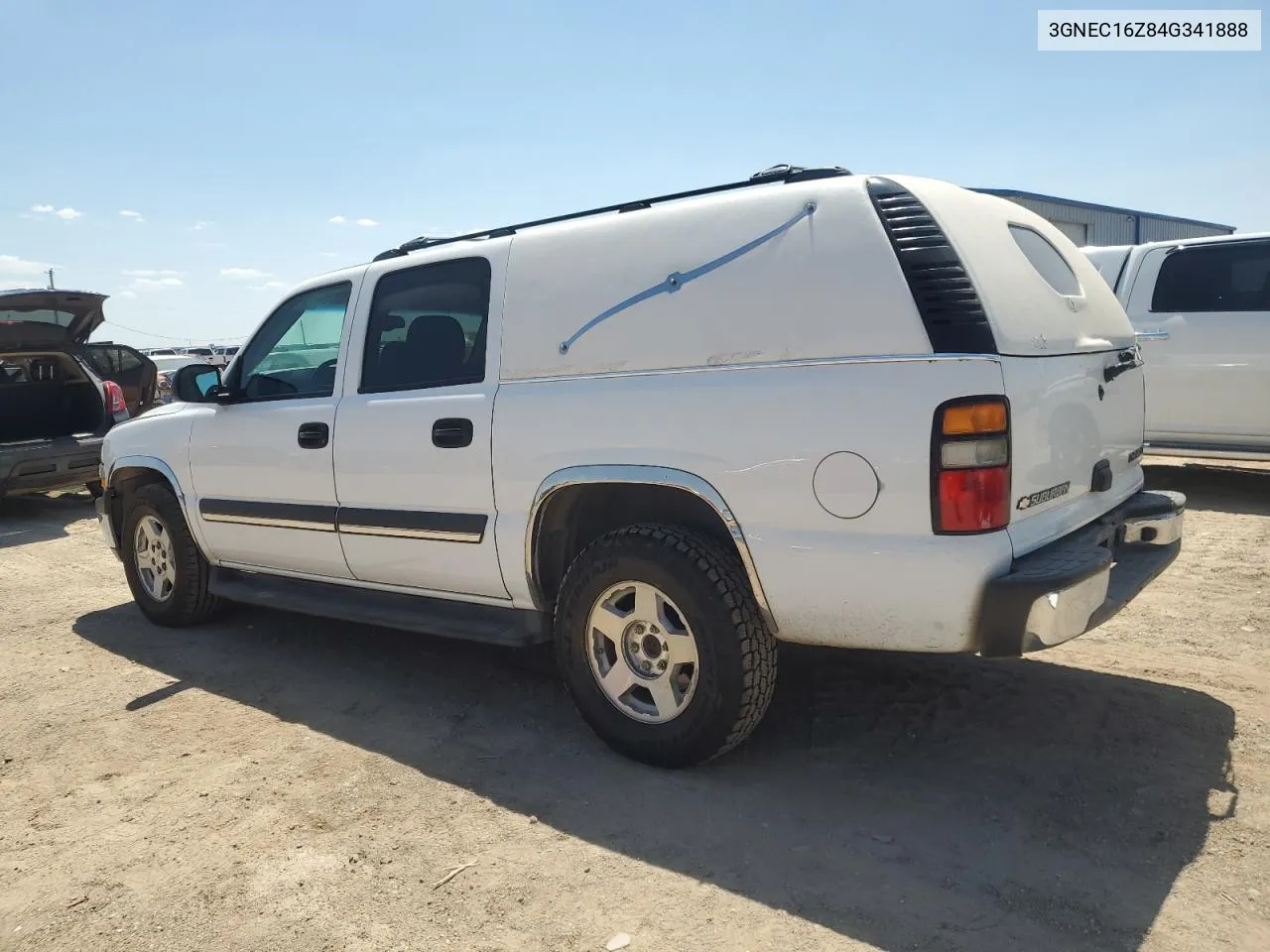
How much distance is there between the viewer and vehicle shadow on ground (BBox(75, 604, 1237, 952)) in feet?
8.37

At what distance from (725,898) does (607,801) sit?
26.2 inches

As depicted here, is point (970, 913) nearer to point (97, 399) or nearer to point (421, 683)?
point (421, 683)

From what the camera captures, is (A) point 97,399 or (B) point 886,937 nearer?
(B) point 886,937

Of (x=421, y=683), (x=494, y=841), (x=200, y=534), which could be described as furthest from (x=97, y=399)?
(x=494, y=841)

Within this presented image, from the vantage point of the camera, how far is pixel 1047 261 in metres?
3.48

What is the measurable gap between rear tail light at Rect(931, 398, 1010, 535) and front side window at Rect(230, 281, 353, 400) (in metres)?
2.78

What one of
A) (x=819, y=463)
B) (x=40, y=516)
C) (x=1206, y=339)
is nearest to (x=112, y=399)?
(x=40, y=516)

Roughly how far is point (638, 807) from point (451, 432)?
5.21 feet

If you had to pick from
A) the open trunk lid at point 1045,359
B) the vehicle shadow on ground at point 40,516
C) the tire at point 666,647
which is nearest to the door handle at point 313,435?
the tire at point 666,647

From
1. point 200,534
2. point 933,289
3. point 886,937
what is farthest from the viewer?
point 200,534

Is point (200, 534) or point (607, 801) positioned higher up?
point (200, 534)

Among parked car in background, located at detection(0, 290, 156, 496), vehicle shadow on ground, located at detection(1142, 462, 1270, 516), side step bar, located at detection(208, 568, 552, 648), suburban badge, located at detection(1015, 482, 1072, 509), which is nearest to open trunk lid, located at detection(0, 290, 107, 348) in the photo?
parked car in background, located at detection(0, 290, 156, 496)

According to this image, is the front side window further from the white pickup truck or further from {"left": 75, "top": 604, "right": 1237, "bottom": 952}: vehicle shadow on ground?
{"left": 75, "top": 604, "right": 1237, "bottom": 952}: vehicle shadow on ground

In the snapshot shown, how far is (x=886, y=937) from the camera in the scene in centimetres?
240
